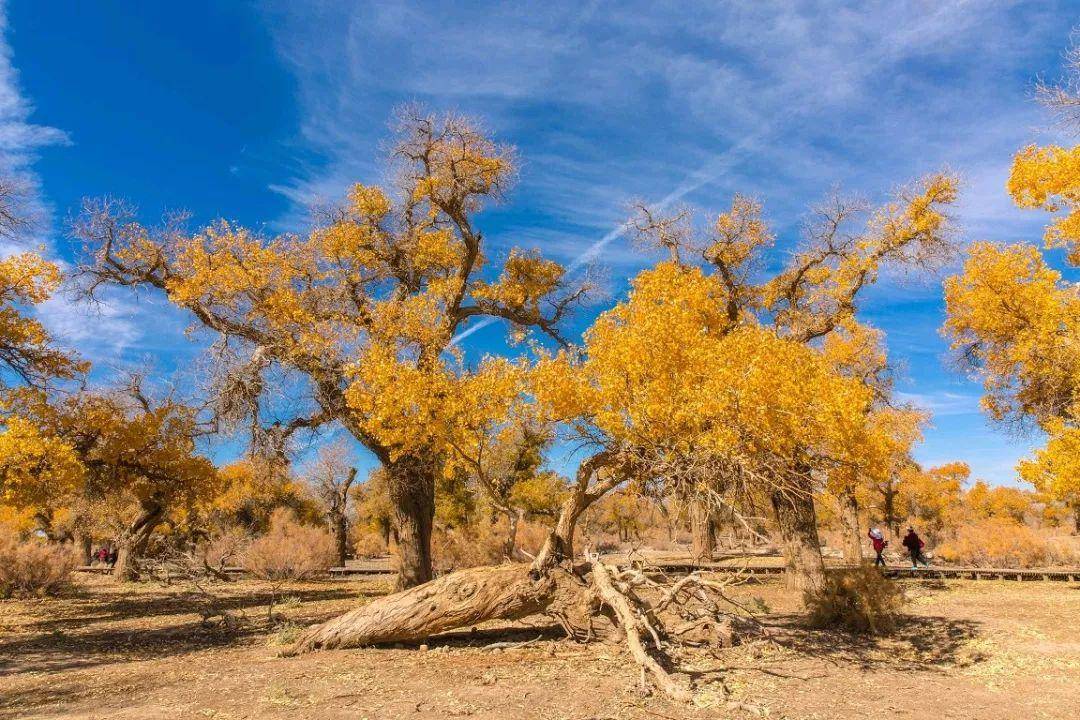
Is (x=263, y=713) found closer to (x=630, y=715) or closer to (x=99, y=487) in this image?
(x=630, y=715)

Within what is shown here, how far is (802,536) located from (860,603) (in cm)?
275

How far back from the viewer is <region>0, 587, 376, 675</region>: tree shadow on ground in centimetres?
916

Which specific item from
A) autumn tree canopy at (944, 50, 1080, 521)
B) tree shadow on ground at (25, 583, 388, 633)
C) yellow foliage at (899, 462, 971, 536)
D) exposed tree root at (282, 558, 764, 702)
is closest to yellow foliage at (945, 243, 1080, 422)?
autumn tree canopy at (944, 50, 1080, 521)

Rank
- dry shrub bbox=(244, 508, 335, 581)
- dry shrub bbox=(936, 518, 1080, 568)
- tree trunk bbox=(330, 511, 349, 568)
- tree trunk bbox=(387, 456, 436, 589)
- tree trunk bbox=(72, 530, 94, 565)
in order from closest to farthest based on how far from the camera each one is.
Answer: tree trunk bbox=(387, 456, 436, 589)
dry shrub bbox=(244, 508, 335, 581)
dry shrub bbox=(936, 518, 1080, 568)
tree trunk bbox=(72, 530, 94, 565)
tree trunk bbox=(330, 511, 349, 568)

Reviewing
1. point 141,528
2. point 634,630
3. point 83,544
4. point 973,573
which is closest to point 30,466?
point 634,630

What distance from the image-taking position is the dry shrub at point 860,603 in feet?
35.6

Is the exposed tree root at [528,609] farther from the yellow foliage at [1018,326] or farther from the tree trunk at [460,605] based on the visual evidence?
the yellow foliage at [1018,326]

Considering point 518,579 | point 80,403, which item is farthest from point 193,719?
point 80,403

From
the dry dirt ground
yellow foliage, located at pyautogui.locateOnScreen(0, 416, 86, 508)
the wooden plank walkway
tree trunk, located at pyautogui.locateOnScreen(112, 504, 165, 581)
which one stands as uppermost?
yellow foliage, located at pyautogui.locateOnScreen(0, 416, 86, 508)

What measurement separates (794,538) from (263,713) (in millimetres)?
11575

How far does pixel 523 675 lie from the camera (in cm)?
772

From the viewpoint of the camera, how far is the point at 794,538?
14.0m

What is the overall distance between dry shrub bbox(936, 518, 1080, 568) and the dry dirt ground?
14327mm

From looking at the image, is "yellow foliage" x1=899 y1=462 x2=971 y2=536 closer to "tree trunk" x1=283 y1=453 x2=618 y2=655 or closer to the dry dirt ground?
the dry dirt ground
